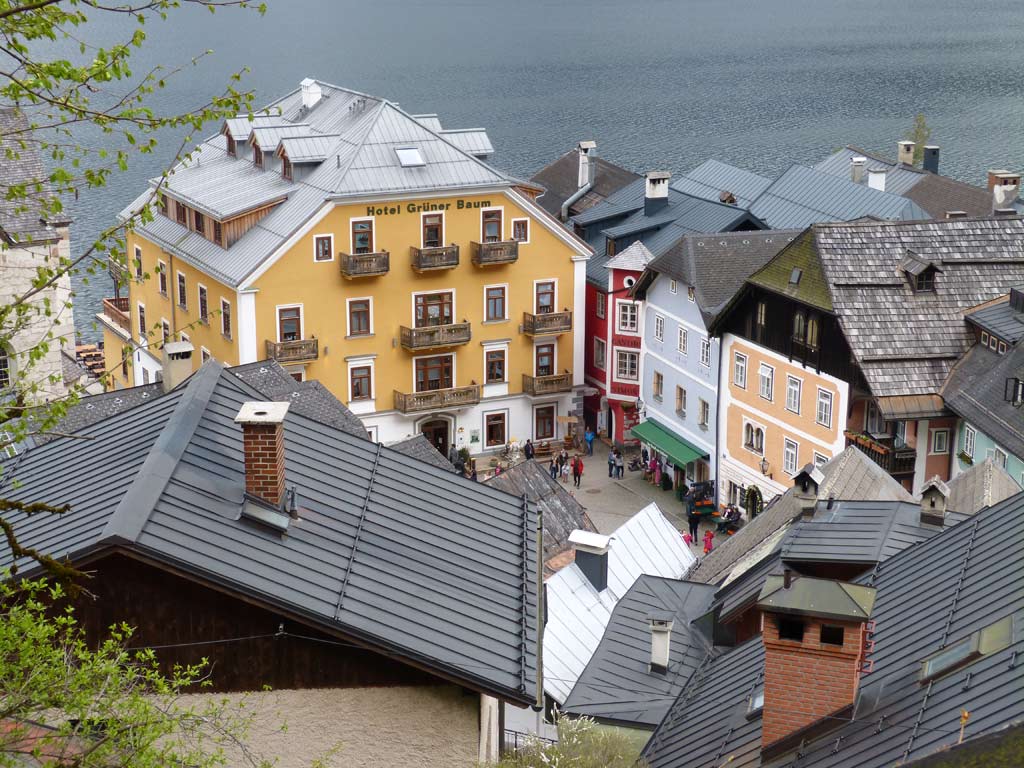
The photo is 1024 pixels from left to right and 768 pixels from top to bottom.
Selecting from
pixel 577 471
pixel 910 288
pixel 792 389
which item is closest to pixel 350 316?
pixel 577 471

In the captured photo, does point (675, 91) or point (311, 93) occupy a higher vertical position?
point (311, 93)

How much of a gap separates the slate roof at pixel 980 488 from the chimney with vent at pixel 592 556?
29.6 feet

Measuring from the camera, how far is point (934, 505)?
26.0 meters

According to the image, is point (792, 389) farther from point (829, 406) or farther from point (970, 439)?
point (970, 439)

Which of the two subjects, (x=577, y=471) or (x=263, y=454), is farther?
(x=577, y=471)

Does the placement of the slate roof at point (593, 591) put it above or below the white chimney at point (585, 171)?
below

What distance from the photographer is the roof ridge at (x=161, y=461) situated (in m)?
15.1

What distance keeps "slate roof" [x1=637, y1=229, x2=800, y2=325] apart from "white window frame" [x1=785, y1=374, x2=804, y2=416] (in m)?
4.61

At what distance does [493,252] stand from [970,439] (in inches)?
843

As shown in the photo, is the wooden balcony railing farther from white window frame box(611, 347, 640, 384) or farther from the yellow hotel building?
white window frame box(611, 347, 640, 384)

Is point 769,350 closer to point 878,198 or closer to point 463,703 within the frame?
point 878,198

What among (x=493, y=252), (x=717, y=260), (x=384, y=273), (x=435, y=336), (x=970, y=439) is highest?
(x=717, y=260)

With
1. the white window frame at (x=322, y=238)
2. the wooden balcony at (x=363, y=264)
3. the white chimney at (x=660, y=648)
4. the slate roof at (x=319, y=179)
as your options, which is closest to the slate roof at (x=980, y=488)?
the white chimney at (x=660, y=648)

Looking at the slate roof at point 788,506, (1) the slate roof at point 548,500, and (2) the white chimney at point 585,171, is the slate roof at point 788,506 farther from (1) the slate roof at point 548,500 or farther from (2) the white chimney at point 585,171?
(2) the white chimney at point 585,171
